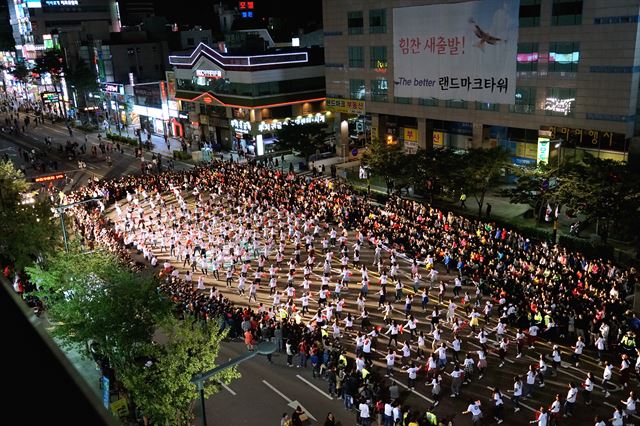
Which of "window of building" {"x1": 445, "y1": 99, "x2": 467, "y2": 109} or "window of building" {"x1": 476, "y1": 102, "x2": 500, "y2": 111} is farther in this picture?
"window of building" {"x1": 445, "y1": 99, "x2": 467, "y2": 109}

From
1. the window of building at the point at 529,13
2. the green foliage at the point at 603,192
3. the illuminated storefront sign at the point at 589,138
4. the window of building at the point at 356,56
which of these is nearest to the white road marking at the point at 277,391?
the green foliage at the point at 603,192

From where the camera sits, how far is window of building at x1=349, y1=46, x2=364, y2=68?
5891 cm

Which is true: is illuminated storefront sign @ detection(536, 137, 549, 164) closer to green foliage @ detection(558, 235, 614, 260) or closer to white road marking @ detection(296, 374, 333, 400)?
green foliage @ detection(558, 235, 614, 260)

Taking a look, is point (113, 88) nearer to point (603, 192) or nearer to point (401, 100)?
point (401, 100)

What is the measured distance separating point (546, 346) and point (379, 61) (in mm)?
39718

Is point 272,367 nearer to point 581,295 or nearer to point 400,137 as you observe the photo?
A: point 581,295

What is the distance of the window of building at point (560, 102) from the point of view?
43.0 meters

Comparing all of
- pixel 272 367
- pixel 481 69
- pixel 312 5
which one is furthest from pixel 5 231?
pixel 312 5

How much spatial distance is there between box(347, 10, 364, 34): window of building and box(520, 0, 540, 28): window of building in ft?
58.3

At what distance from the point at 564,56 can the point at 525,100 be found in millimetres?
4617

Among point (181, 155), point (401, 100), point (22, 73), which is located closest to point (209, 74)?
point (181, 155)

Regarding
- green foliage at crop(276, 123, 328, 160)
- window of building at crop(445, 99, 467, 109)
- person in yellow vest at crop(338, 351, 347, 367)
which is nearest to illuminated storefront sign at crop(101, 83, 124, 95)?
green foliage at crop(276, 123, 328, 160)

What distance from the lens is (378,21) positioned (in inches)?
2210

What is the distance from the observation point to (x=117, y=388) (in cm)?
2172
